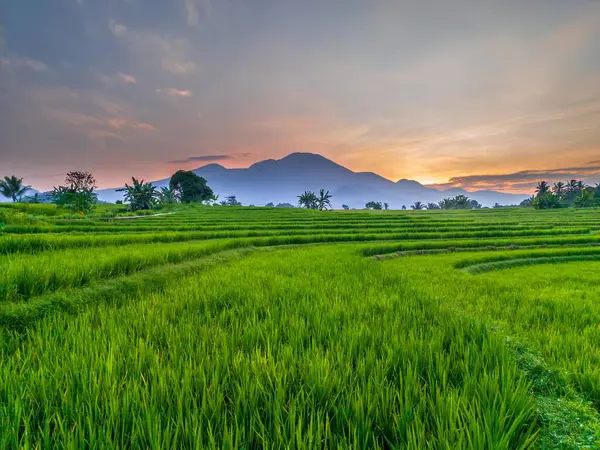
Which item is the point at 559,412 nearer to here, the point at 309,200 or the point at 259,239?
the point at 259,239

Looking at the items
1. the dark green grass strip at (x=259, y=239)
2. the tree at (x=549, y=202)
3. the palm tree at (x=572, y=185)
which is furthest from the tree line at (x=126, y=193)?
the palm tree at (x=572, y=185)

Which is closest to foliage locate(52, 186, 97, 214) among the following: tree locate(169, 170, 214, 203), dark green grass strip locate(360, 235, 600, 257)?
dark green grass strip locate(360, 235, 600, 257)

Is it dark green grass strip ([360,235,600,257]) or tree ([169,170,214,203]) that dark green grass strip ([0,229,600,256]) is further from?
tree ([169,170,214,203])

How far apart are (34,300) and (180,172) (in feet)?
261

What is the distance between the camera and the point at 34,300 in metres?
3.96

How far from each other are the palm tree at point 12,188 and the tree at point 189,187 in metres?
30.3

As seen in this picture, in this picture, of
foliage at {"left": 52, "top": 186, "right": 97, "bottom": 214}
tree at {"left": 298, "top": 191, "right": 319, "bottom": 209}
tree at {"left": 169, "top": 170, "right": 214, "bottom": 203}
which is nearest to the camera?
foliage at {"left": 52, "top": 186, "right": 97, "bottom": 214}

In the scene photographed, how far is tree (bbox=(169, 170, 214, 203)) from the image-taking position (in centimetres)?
7362

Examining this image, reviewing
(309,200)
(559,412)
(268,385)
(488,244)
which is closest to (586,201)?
(309,200)

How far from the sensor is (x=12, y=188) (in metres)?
53.5

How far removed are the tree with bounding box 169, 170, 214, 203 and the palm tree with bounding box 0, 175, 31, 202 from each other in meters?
30.3

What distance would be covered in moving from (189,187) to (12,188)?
3424 centimetres

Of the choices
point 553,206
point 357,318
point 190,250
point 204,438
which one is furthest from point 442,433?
point 553,206

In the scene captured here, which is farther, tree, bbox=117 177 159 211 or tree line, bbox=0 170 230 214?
tree, bbox=117 177 159 211
